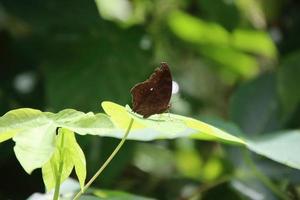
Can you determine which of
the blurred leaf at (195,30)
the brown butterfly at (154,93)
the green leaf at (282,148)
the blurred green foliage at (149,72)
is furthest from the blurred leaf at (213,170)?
the brown butterfly at (154,93)

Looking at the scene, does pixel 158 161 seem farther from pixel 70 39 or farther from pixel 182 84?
pixel 70 39

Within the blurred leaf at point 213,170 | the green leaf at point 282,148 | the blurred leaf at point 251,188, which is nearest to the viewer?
the green leaf at point 282,148

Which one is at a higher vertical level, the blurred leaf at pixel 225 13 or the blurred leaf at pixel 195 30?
the blurred leaf at pixel 225 13

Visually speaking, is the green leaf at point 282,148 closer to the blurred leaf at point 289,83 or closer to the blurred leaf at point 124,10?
the blurred leaf at point 289,83

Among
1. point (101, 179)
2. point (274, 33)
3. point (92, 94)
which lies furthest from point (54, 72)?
point (274, 33)

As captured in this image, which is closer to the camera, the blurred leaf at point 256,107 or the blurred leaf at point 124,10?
the blurred leaf at point 256,107

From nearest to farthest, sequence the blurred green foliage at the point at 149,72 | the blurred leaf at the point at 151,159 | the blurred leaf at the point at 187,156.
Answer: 1. the blurred green foliage at the point at 149,72
2. the blurred leaf at the point at 151,159
3. the blurred leaf at the point at 187,156

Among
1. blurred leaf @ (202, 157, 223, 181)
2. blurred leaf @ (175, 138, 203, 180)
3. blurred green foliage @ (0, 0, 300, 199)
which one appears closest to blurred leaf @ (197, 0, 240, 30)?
blurred green foliage @ (0, 0, 300, 199)

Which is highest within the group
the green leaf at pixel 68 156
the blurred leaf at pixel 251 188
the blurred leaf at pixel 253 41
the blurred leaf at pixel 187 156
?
the green leaf at pixel 68 156
